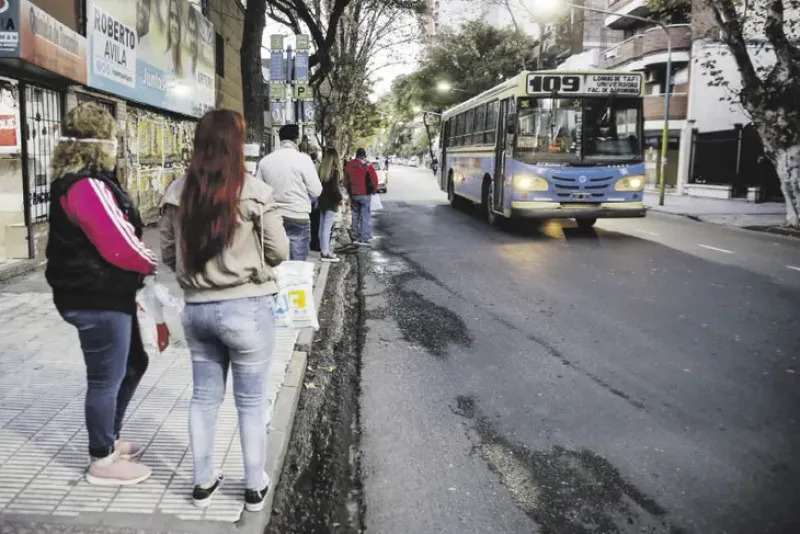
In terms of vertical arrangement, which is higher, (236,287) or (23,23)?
(23,23)

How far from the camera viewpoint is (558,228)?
16.4 m

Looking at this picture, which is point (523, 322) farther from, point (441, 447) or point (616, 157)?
point (616, 157)

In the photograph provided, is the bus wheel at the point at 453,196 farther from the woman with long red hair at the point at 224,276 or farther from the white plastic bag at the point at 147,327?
the woman with long red hair at the point at 224,276

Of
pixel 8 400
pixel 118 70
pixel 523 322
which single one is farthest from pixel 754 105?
pixel 8 400

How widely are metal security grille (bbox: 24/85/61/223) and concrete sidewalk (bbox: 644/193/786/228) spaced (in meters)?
15.7

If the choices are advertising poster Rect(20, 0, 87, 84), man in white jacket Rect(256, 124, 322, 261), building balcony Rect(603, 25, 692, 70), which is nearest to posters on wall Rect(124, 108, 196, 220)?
advertising poster Rect(20, 0, 87, 84)

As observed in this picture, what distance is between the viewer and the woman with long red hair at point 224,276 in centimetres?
296

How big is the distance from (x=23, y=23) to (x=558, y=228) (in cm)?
1149

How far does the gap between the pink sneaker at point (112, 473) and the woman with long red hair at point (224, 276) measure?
421mm

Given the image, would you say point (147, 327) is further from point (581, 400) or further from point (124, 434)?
point (581, 400)

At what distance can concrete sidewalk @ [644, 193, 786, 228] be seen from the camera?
19.5 meters

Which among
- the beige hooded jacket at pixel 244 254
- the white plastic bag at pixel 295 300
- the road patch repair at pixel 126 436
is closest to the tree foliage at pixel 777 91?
the road patch repair at pixel 126 436

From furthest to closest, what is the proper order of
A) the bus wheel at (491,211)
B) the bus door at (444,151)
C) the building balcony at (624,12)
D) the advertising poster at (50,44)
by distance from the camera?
the building balcony at (624,12), the bus door at (444,151), the bus wheel at (491,211), the advertising poster at (50,44)

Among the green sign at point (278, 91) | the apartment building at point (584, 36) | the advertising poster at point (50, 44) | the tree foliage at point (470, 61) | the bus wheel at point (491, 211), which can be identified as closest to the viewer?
the advertising poster at point (50, 44)
